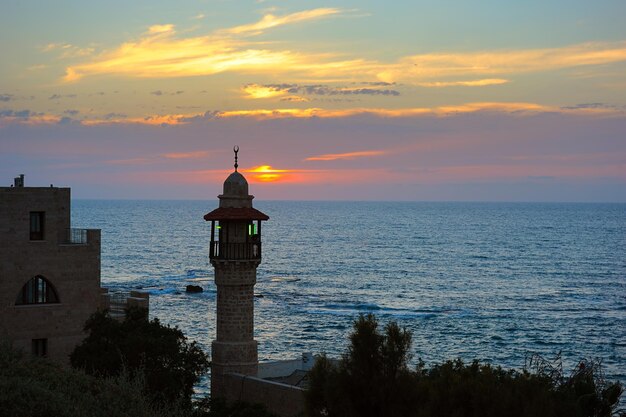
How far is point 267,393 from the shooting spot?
3456 centimetres

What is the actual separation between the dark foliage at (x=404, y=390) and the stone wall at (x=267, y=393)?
943 cm

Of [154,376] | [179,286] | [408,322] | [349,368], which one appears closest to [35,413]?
[349,368]

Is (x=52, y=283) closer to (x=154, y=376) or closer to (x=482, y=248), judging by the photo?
(x=154, y=376)

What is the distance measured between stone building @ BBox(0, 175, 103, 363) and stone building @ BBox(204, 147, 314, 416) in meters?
6.40

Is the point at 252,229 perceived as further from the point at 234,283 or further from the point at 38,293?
the point at 38,293

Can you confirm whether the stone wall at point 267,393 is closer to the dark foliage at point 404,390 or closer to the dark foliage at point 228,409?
the dark foliage at point 228,409

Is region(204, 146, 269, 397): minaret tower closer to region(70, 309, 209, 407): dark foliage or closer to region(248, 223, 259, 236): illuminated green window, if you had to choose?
region(248, 223, 259, 236): illuminated green window

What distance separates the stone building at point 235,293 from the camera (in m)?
36.6

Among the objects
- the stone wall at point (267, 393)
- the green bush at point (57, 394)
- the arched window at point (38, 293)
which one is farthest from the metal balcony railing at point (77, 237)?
the green bush at point (57, 394)

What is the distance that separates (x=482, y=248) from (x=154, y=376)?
15357 centimetres

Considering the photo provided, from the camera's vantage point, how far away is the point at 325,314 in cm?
8588

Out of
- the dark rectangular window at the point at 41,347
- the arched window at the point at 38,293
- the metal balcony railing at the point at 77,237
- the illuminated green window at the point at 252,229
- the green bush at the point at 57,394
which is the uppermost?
the illuminated green window at the point at 252,229

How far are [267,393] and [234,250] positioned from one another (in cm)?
654

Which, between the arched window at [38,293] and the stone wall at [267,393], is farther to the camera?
the arched window at [38,293]
